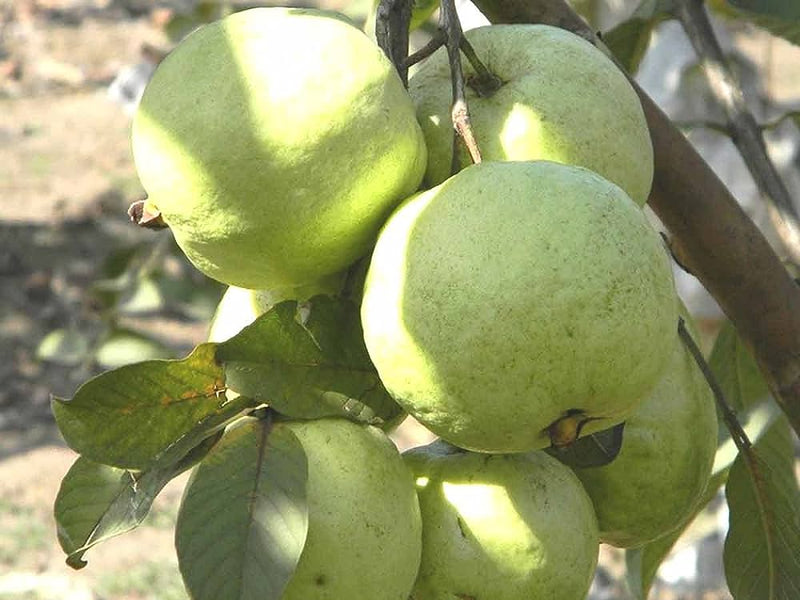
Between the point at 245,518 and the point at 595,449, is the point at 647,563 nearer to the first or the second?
the point at 595,449

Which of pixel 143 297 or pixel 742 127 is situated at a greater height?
pixel 742 127

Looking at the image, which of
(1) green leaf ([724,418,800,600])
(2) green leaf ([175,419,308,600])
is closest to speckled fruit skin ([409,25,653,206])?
(2) green leaf ([175,419,308,600])

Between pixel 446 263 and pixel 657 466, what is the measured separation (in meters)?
0.34

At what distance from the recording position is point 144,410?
97cm

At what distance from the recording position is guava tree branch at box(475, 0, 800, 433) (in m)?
1.23

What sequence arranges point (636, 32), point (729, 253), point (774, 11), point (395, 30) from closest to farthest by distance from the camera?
point (395, 30) → point (729, 253) → point (774, 11) → point (636, 32)

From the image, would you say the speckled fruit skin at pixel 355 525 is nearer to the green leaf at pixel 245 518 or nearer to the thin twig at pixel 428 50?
the green leaf at pixel 245 518

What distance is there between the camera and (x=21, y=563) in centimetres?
367

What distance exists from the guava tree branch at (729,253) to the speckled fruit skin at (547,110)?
185 millimetres

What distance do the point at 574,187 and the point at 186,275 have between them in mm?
2758

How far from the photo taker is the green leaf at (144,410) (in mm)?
955

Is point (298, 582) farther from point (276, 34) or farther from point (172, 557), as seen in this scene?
point (172, 557)

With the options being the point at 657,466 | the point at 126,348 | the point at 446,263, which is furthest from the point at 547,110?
the point at 126,348

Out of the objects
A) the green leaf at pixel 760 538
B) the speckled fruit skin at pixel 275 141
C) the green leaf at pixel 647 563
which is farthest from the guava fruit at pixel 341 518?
the green leaf at pixel 647 563
